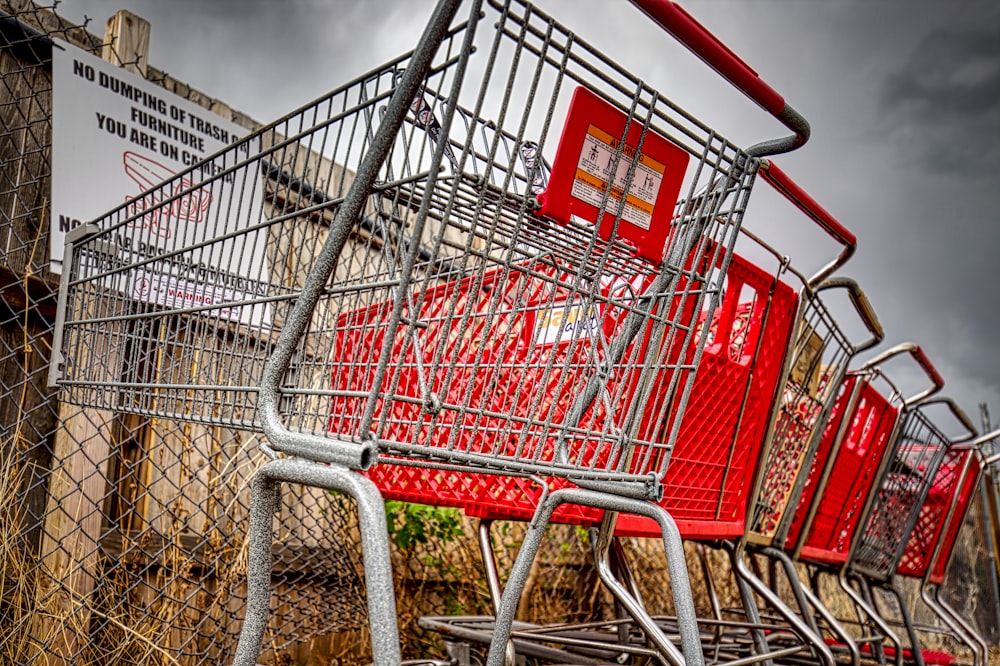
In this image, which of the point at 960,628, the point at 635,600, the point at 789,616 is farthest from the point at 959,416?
the point at 635,600

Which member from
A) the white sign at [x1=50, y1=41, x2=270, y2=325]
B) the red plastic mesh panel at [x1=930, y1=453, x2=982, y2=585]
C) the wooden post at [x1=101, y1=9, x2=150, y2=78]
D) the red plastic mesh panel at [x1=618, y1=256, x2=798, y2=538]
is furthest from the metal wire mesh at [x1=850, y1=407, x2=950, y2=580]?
the wooden post at [x1=101, y1=9, x2=150, y2=78]

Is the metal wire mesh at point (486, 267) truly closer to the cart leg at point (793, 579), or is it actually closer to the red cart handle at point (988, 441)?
the cart leg at point (793, 579)

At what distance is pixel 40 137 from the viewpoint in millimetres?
2662

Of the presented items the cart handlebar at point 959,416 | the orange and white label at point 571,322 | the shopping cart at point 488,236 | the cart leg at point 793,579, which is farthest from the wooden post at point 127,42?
the cart handlebar at point 959,416

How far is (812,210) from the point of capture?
220 centimetres

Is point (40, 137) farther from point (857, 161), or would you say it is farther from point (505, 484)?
point (857, 161)

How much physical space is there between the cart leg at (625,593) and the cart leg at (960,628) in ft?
9.01

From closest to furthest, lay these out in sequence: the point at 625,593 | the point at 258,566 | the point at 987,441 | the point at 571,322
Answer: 1. the point at 258,566
2. the point at 625,593
3. the point at 571,322
4. the point at 987,441

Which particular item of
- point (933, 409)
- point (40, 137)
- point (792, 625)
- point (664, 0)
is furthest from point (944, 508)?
point (40, 137)

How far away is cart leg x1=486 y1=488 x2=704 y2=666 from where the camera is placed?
1436 millimetres

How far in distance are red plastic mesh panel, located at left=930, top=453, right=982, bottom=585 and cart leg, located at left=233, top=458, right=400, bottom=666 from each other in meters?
3.78

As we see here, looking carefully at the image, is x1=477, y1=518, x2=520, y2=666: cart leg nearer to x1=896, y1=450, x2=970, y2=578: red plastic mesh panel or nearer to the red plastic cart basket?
the red plastic cart basket

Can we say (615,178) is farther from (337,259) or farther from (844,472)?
(844,472)

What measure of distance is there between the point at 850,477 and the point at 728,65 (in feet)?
8.41
